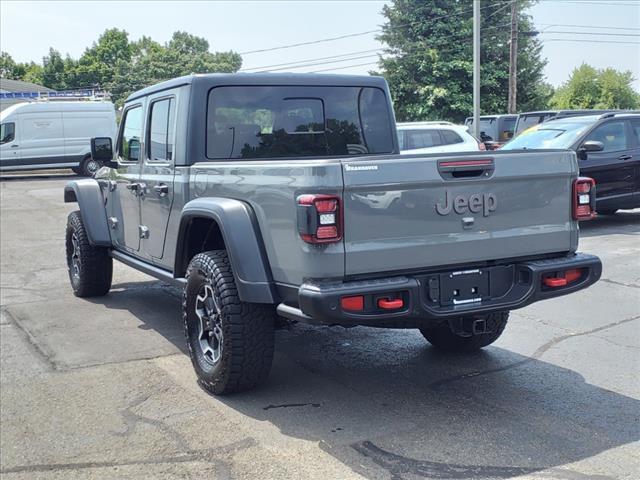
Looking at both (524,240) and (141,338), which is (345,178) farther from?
(141,338)

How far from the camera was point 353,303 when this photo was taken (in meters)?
3.79

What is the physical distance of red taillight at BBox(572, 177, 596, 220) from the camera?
177 inches

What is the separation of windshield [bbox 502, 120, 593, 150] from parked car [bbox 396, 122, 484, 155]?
265cm

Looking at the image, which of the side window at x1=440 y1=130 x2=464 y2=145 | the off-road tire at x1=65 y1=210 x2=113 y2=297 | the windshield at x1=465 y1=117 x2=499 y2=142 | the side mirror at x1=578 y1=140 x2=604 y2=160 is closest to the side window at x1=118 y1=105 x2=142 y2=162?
the off-road tire at x1=65 y1=210 x2=113 y2=297

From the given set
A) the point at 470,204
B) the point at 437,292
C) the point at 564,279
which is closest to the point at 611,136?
the point at 564,279

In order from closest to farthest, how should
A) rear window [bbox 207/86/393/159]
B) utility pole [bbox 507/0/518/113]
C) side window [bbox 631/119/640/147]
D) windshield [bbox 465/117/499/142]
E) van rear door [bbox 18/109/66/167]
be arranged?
rear window [bbox 207/86/393/159]
side window [bbox 631/119/640/147]
van rear door [bbox 18/109/66/167]
windshield [bbox 465/117/499/142]
utility pole [bbox 507/0/518/113]

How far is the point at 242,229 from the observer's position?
168 inches

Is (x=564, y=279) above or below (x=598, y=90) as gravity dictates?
below

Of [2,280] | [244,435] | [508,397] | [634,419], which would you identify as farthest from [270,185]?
[2,280]

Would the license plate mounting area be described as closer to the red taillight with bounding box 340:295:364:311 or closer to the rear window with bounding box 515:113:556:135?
the red taillight with bounding box 340:295:364:311

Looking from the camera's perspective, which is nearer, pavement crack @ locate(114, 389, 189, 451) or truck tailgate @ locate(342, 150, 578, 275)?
truck tailgate @ locate(342, 150, 578, 275)

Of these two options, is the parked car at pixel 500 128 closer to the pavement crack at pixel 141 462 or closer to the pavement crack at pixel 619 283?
the pavement crack at pixel 619 283

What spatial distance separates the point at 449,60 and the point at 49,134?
2127 cm

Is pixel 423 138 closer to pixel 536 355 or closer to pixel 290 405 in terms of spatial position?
pixel 536 355
